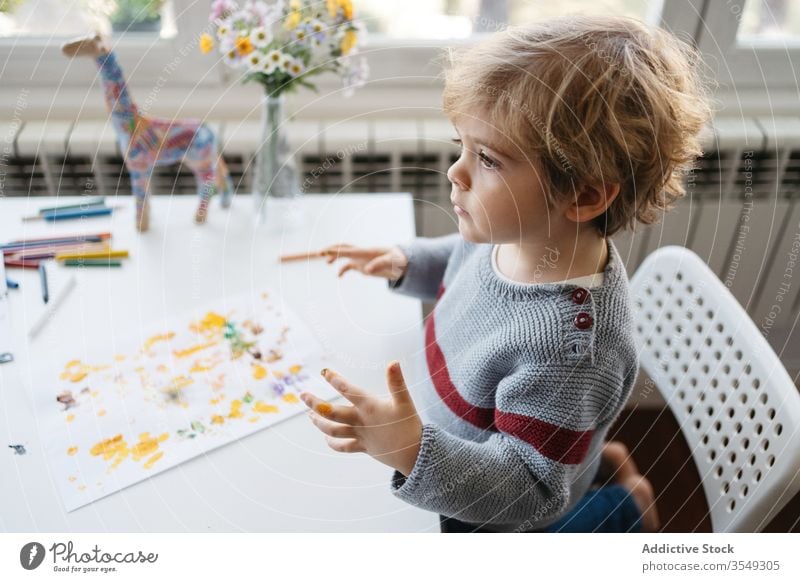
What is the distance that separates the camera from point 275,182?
81 centimetres

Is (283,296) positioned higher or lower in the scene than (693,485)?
higher

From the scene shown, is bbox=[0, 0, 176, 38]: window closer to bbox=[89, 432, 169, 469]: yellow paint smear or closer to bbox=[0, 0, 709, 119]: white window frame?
bbox=[0, 0, 709, 119]: white window frame

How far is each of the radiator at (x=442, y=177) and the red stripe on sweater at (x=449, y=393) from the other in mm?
357

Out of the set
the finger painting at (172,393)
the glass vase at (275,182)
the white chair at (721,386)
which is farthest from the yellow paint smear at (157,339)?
the white chair at (721,386)

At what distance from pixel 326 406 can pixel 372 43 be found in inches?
20.4

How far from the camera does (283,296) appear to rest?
2.29ft

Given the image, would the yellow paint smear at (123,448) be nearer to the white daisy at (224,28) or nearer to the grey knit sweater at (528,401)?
the grey knit sweater at (528,401)

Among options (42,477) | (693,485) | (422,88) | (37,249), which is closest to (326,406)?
(42,477)

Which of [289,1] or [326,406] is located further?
[289,1]

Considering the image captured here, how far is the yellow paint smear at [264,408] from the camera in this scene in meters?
0.57

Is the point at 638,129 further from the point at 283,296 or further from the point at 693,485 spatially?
the point at 693,485

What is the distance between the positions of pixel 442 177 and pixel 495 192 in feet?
1.79

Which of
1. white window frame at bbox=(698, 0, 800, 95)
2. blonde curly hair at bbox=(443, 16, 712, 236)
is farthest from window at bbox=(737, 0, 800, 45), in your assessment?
blonde curly hair at bbox=(443, 16, 712, 236)

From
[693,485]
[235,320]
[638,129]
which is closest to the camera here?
[638,129]
